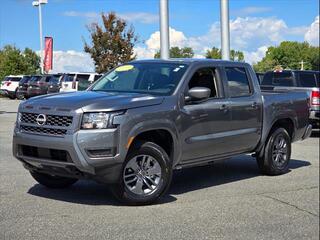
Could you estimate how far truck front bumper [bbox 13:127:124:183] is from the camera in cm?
597

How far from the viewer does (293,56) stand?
102 metres

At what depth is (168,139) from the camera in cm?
688

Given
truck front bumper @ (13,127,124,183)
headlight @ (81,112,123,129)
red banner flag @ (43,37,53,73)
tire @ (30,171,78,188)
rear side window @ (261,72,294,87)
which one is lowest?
tire @ (30,171,78,188)

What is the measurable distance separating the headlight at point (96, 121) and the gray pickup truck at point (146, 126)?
0.01 metres

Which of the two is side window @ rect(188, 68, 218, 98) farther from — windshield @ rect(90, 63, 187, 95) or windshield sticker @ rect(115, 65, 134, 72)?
windshield sticker @ rect(115, 65, 134, 72)

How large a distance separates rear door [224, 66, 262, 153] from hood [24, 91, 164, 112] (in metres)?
1.54

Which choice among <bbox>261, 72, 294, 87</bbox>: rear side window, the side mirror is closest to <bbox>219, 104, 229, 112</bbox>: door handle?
the side mirror

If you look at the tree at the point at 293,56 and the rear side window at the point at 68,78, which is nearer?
the rear side window at the point at 68,78

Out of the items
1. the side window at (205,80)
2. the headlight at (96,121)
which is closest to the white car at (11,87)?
the side window at (205,80)

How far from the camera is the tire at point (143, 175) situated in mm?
6320

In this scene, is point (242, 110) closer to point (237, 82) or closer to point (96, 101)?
point (237, 82)

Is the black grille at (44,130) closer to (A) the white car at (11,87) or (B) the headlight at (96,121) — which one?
(B) the headlight at (96,121)

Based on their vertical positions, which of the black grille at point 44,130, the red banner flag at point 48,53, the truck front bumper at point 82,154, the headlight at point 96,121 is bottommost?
the truck front bumper at point 82,154

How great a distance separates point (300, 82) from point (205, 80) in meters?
8.81
